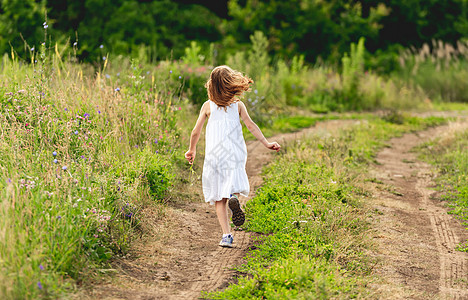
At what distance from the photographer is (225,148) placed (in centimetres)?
519

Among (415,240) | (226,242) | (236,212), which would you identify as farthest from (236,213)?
(415,240)

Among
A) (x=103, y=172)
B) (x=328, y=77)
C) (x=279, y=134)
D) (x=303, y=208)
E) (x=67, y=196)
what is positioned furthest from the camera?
(x=328, y=77)

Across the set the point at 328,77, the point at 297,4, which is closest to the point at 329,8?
the point at 297,4

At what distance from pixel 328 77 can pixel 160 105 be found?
9332 mm

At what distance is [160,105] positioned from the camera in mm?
7992

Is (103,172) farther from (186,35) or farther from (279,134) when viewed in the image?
(186,35)

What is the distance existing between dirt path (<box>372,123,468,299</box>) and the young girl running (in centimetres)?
145

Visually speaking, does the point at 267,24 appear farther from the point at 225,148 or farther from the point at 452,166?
the point at 225,148

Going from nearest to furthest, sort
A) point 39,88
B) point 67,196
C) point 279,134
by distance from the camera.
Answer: point 67,196, point 39,88, point 279,134

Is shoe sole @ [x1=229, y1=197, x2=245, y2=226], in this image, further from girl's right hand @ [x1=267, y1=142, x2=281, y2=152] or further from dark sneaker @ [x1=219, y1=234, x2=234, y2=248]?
girl's right hand @ [x1=267, y1=142, x2=281, y2=152]

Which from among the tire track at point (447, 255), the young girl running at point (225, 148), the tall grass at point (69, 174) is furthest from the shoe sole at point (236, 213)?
the tire track at point (447, 255)

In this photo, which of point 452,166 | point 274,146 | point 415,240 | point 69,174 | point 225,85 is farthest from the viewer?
point 452,166

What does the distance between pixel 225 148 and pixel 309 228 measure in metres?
1.12

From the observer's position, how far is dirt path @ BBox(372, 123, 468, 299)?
4.40 meters
